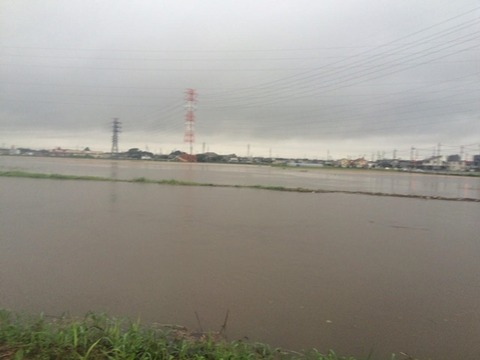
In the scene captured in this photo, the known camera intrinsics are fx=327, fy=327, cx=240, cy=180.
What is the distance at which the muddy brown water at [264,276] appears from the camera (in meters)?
3.79

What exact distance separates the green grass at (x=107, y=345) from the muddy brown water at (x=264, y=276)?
544mm

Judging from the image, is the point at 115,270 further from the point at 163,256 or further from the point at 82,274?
the point at 163,256

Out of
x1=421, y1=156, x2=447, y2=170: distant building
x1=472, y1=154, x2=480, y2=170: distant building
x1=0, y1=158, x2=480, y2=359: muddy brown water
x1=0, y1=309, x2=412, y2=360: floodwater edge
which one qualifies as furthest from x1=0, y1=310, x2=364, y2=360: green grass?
x1=421, y1=156, x2=447, y2=170: distant building

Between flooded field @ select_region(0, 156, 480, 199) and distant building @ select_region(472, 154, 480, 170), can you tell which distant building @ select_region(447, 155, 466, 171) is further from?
flooded field @ select_region(0, 156, 480, 199)

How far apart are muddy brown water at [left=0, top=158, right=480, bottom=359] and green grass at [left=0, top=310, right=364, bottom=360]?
0.54 metres

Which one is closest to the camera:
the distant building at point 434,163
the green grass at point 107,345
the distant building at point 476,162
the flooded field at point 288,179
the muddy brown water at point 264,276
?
the green grass at point 107,345

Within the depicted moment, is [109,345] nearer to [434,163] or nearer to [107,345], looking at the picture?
[107,345]

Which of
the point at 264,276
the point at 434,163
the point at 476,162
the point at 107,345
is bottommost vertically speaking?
the point at 264,276

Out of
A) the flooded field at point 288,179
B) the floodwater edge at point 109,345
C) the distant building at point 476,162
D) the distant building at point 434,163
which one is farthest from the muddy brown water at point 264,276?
the distant building at point 434,163

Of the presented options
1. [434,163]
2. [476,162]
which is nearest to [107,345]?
[476,162]

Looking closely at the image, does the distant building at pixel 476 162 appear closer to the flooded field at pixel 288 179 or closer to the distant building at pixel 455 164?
the distant building at pixel 455 164

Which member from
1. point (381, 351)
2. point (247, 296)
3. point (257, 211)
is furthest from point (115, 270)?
point (257, 211)

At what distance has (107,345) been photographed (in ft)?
9.40

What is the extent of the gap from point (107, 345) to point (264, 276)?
2.90 metres
